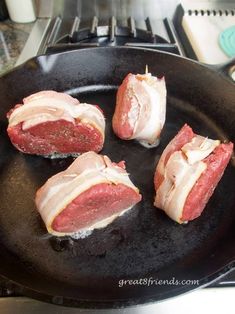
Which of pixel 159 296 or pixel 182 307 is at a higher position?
pixel 159 296

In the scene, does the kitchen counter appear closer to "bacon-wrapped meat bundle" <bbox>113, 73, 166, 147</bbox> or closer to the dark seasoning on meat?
the dark seasoning on meat

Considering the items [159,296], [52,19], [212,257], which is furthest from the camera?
[52,19]

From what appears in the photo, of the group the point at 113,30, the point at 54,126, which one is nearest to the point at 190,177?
the point at 54,126

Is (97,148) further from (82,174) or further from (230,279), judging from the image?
(230,279)

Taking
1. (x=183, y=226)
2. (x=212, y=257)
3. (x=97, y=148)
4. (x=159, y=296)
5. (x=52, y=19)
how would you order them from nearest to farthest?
(x=159, y=296)
(x=212, y=257)
(x=183, y=226)
(x=97, y=148)
(x=52, y=19)

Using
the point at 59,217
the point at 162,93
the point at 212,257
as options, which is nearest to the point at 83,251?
the point at 59,217

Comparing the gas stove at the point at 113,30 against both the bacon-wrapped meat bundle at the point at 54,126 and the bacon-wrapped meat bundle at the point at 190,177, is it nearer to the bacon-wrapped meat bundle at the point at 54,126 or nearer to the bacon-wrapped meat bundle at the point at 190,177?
the bacon-wrapped meat bundle at the point at 54,126
